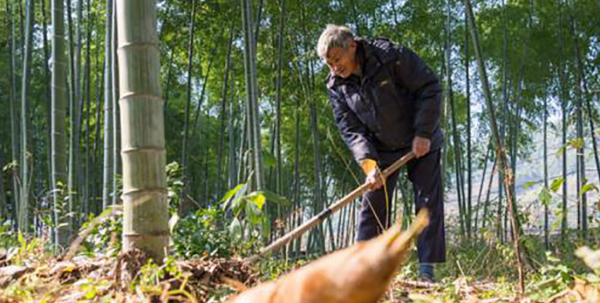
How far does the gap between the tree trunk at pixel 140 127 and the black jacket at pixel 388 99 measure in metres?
1.35

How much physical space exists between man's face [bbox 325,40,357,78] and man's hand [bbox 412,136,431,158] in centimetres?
51

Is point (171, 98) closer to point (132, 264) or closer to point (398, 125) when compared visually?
point (398, 125)

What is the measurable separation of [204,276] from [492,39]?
10.8 meters

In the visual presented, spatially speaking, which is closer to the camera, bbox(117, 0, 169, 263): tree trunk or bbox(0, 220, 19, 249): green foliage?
bbox(117, 0, 169, 263): tree trunk

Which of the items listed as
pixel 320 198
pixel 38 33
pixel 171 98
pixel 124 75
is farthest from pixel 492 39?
pixel 124 75

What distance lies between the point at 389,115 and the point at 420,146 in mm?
263

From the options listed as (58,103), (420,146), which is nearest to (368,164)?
(420,146)

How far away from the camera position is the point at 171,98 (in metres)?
14.8

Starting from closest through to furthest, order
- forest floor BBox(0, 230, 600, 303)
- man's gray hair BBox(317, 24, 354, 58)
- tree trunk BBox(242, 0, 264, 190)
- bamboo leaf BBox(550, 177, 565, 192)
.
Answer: forest floor BBox(0, 230, 600, 303), bamboo leaf BBox(550, 177, 565, 192), man's gray hair BBox(317, 24, 354, 58), tree trunk BBox(242, 0, 264, 190)

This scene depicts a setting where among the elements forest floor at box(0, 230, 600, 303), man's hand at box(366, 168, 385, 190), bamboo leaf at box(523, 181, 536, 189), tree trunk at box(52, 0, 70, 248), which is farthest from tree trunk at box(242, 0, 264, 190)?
bamboo leaf at box(523, 181, 536, 189)

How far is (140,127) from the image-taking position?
184 centimetres

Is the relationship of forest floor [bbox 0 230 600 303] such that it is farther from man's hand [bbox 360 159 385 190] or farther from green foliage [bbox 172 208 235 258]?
man's hand [bbox 360 159 385 190]

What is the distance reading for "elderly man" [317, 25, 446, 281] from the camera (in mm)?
2838

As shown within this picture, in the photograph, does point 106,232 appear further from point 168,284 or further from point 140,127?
point 168,284
